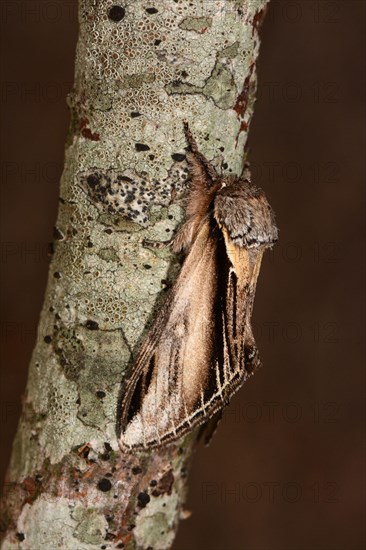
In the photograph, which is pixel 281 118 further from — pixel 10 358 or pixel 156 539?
pixel 156 539

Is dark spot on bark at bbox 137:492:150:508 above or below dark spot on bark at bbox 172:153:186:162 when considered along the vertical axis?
below

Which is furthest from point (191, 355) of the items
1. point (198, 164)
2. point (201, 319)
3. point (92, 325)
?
point (198, 164)

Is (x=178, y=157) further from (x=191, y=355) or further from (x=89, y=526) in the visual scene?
(x=89, y=526)

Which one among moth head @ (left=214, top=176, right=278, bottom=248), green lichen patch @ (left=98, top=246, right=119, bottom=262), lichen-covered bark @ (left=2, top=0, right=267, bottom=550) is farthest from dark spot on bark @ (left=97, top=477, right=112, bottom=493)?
moth head @ (left=214, top=176, right=278, bottom=248)

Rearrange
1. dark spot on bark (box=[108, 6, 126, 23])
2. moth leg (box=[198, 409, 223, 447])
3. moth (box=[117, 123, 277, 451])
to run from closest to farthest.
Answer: dark spot on bark (box=[108, 6, 126, 23]), moth (box=[117, 123, 277, 451]), moth leg (box=[198, 409, 223, 447])

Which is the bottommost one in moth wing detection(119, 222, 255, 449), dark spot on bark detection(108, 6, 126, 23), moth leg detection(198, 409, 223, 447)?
moth leg detection(198, 409, 223, 447)

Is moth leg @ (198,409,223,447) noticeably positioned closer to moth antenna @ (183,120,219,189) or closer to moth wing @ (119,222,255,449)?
moth wing @ (119,222,255,449)

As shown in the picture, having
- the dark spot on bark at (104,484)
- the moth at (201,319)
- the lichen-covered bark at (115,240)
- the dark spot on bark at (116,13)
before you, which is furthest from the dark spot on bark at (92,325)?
the dark spot on bark at (116,13)

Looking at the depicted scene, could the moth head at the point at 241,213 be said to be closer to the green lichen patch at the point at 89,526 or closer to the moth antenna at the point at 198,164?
the moth antenna at the point at 198,164
